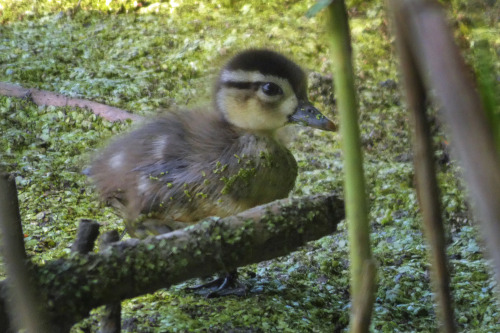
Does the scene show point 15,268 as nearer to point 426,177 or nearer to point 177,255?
point 426,177

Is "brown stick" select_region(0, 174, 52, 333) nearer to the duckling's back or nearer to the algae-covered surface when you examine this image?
the algae-covered surface

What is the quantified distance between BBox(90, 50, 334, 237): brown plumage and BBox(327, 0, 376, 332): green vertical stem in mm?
1475

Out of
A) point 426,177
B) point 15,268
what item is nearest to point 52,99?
point 15,268

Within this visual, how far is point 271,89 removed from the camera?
2369 millimetres

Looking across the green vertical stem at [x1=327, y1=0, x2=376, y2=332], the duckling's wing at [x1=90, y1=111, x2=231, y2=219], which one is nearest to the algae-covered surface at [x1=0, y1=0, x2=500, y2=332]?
the green vertical stem at [x1=327, y1=0, x2=376, y2=332]

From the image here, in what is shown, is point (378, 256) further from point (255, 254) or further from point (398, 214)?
point (255, 254)

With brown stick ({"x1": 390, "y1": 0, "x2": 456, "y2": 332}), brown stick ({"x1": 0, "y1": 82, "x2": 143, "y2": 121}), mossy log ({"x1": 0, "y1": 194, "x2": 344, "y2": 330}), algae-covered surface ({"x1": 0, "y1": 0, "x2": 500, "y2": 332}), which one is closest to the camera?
brown stick ({"x1": 390, "y1": 0, "x2": 456, "y2": 332})

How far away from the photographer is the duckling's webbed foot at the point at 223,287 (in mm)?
2104

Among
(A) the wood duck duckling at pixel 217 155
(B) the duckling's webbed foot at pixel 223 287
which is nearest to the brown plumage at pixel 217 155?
(A) the wood duck duckling at pixel 217 155

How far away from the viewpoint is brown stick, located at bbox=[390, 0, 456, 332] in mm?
524

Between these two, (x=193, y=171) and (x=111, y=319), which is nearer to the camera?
(x=111, y=319)

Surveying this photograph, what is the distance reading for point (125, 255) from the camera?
1.39 meters

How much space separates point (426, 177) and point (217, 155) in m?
1.67

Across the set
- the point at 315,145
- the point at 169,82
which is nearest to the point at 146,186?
the point at 315,145
